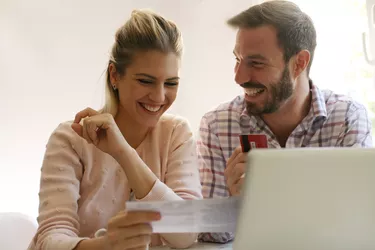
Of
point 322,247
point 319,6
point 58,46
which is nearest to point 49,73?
point 58,46

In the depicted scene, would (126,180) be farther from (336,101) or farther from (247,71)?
(336,101)

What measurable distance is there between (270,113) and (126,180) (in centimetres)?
52

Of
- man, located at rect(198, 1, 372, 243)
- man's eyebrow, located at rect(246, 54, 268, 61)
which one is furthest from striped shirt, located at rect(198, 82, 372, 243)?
man's eyebrow, located at rect(246, 54, 268, 61)

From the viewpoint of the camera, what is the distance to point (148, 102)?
135 centimetres

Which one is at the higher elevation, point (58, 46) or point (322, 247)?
point (58, 46)

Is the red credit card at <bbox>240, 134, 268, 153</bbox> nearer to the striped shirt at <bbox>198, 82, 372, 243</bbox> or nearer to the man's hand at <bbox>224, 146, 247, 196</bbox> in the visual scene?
the man's hand at <bbox>224, 146, 247, 196</bbox>

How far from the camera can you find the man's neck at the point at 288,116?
5.18 feet

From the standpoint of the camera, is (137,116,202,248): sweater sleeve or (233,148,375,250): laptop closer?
(233,148,375,250): laptop

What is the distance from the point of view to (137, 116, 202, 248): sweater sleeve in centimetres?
121

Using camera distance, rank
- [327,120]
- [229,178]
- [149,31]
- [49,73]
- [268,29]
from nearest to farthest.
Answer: [229,178], [149,31], [327,120], [268,29], [49,73]

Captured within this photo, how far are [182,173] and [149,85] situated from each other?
253mm

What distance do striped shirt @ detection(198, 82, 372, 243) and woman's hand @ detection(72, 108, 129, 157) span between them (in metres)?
0.42

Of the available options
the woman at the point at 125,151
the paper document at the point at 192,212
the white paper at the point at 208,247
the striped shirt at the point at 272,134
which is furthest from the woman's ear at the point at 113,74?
the paper document at the point at 192,212

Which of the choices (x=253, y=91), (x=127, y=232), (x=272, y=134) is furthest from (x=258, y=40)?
(x=127, y=232)
